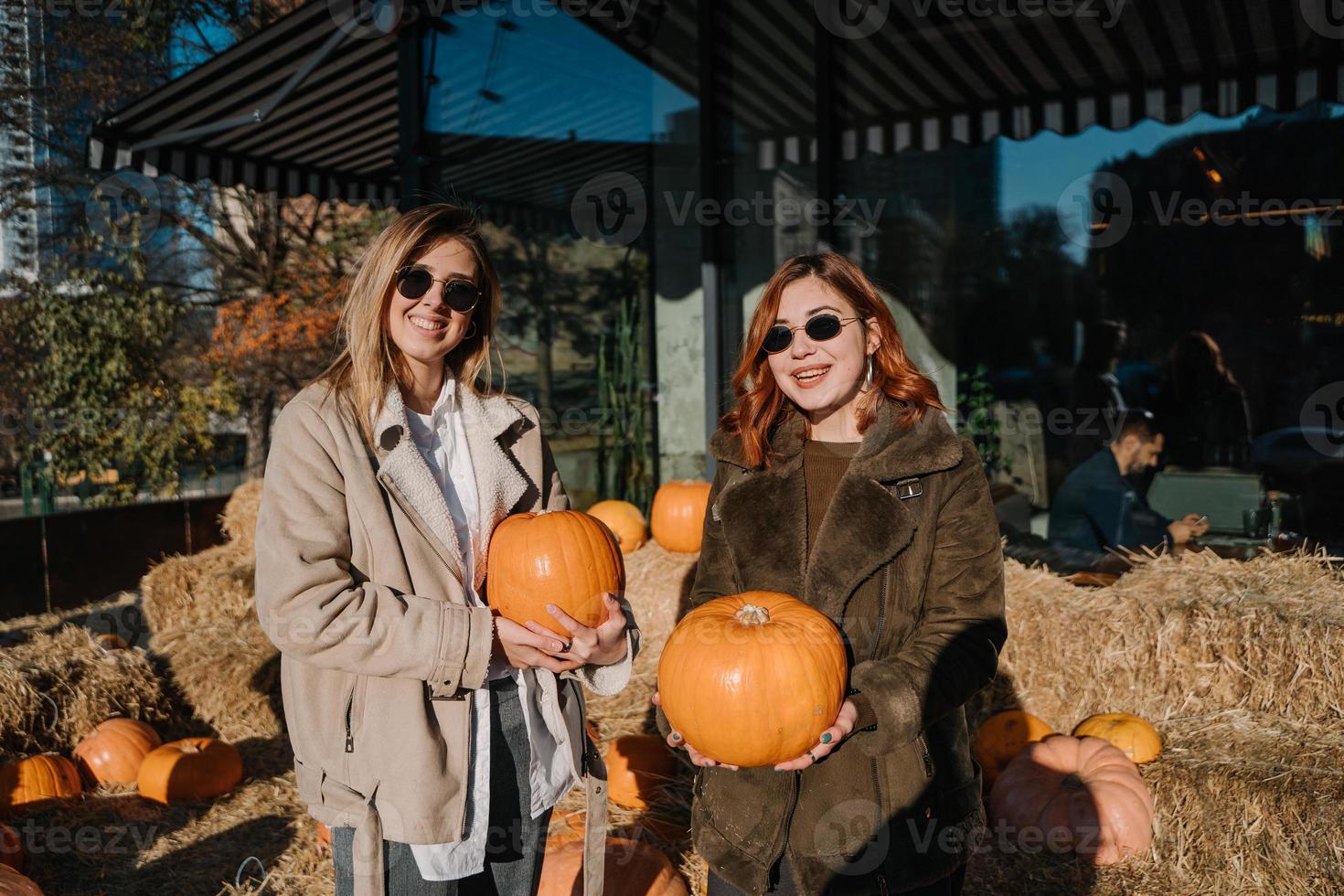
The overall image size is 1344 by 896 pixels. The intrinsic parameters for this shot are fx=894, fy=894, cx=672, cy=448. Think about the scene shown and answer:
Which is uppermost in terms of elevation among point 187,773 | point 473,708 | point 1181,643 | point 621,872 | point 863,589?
point 863,589

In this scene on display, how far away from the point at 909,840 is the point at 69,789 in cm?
378

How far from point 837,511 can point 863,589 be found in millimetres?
163

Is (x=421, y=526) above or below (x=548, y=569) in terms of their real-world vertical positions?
above

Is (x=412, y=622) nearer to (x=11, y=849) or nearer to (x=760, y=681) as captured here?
(x=760, y=681)

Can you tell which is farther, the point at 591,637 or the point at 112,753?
the point at 112,753

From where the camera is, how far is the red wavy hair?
185cm

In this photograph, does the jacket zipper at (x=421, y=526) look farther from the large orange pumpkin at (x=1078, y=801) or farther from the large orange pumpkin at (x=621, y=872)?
the large orange pumpkin at (x=1078, y=801)

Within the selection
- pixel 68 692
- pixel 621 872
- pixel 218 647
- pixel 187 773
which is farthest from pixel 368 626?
pixel 218 647

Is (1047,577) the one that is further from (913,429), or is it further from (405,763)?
(405,763)

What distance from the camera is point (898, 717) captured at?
1615 mm

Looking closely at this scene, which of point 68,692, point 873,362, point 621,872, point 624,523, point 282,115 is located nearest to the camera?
point 873,362

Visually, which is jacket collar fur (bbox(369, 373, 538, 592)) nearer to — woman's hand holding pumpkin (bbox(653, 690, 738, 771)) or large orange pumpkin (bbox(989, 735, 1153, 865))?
woman's hand holding pumpkin (bbox(653, 690, 738, 771))

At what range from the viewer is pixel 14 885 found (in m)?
2.62

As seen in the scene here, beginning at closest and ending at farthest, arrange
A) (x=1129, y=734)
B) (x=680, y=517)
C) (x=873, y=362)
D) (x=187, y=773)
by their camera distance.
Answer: (x=873, y=362) < (x=1129, y=734) < (x=187, y=773) < (x=680, y=517)
